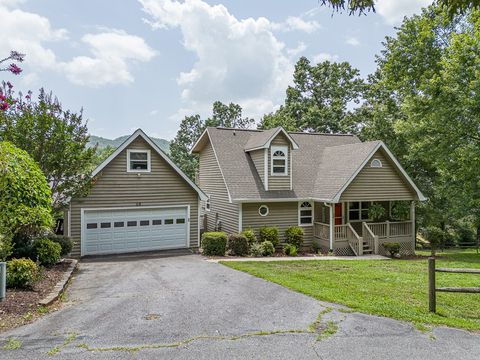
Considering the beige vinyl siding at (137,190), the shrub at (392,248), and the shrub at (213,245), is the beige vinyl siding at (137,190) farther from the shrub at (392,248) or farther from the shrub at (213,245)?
the shrub at (392,248)

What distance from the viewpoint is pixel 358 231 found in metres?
21.3

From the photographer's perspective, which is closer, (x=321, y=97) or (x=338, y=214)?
(x=338, y=214)

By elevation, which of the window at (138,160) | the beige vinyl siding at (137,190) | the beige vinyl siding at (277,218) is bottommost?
the beige vinyl siding at (277,218)

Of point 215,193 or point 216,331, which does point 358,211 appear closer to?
point 215,193

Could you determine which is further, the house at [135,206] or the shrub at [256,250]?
the shrub at [256,250]

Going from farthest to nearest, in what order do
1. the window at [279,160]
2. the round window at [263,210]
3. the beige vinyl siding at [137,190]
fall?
the window at [279,160] < the round window at [263,210] < the beige vinyl siding at [137,190]

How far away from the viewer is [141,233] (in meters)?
17.2

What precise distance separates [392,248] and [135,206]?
1260 cm

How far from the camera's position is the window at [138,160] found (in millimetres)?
A: 16922

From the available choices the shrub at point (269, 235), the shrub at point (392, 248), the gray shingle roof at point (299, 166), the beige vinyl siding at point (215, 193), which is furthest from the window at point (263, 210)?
the shrub at point (392, 248)

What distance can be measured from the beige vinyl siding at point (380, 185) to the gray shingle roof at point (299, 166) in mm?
624

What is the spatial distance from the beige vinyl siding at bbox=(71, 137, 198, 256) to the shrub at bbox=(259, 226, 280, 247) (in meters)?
3.24

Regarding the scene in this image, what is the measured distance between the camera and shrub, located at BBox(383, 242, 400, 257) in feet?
60.7

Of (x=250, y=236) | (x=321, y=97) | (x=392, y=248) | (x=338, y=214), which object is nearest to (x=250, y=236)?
(x=250, y=236)
